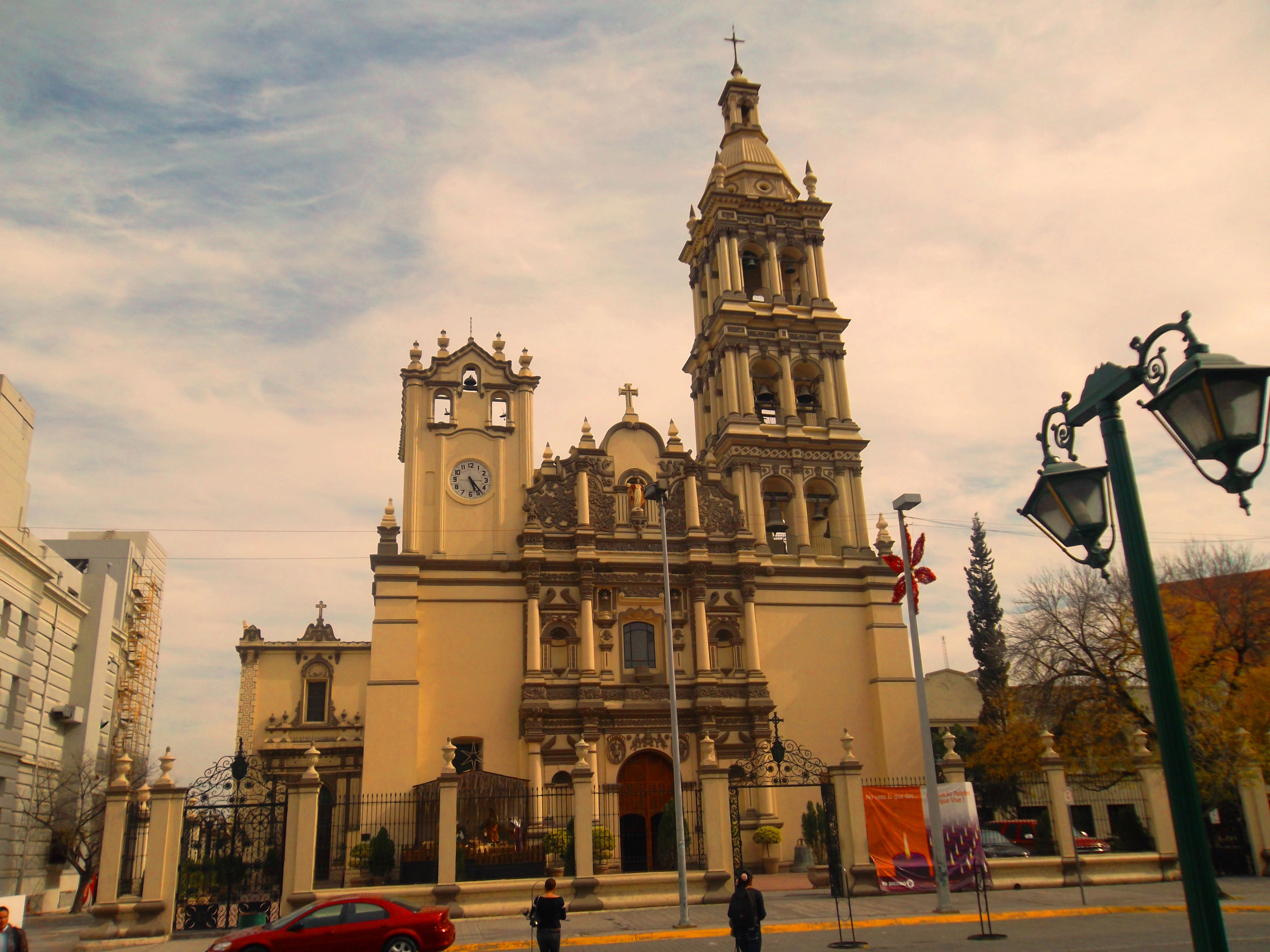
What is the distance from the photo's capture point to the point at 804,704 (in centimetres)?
3438

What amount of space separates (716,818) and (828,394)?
21394mm

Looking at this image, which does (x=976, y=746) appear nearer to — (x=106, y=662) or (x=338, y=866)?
(x=338, y=866)

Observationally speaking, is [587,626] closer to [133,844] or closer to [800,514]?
[800,514]

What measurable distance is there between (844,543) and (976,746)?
52.0 ft

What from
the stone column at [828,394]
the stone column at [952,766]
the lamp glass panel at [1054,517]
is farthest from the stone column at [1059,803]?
the lamp glass panel at [1054,517]

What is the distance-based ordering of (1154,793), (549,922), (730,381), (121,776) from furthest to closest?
1. (730,381)
2. (1154,793)
3. (121,776)
4. (549,922)

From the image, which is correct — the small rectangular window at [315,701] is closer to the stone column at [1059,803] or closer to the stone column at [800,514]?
the stone column at [800,514]

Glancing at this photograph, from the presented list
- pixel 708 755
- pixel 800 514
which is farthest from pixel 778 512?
pixel 708 755

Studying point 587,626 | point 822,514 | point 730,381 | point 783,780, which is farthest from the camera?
point 730,381

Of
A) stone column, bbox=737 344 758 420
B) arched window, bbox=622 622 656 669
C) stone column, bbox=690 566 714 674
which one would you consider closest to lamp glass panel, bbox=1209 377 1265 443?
stone column, bbox=690 566 714 674

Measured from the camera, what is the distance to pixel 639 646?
3438 centimetres

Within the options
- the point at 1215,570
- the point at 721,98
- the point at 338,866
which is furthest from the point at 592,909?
the point at 721,98

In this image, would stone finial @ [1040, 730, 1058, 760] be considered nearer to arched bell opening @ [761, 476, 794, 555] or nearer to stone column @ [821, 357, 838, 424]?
arched bell opening @ [761, 476, 794, 555]

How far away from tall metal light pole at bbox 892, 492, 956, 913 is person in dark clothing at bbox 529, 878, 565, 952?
390 inches
